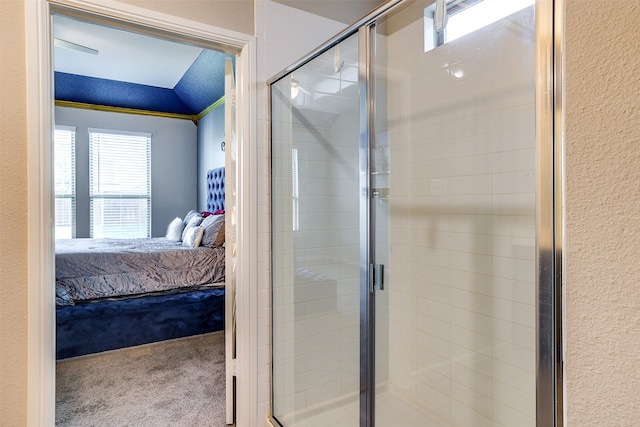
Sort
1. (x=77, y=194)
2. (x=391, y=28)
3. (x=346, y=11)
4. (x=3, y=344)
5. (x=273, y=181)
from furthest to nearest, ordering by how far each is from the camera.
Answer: (x=77, y=194) < (x=346, y=11) < (x=273, y=181) < (x=391, y=28) < (x=3, y=344)

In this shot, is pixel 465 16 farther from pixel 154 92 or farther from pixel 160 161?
pixel 160 161

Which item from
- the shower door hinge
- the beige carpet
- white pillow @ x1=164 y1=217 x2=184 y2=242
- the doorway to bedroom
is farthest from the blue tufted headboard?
the shower door hinge

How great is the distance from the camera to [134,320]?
126 inches

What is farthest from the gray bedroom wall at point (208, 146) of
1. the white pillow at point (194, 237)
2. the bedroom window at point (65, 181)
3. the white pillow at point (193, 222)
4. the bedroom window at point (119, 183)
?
the bedroom window at point (65, 181)

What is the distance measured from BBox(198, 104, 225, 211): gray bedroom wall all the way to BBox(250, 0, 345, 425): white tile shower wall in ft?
11.4

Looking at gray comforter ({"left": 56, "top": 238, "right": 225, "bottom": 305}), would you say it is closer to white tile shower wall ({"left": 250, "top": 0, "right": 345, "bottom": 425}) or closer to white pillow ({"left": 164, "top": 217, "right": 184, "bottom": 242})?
white pillow ({"left": 164, "top": 217, "right": 184, "bottom": 242})

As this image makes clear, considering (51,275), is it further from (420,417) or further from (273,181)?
(420,417)

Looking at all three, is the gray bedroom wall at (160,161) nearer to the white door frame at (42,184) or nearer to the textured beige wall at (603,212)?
the white door frame at (42,184)

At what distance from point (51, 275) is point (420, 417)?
194 cm

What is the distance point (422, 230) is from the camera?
6.93 ft

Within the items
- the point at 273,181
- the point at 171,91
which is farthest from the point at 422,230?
the point at 171,91

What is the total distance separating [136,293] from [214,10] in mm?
2552

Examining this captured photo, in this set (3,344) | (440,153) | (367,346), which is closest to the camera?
(3,344)

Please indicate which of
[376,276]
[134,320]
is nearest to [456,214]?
[376,276]
